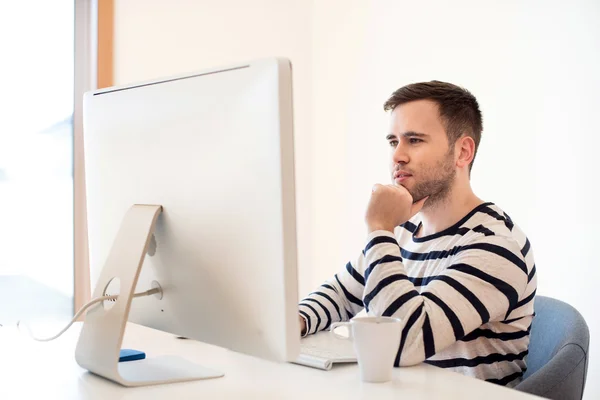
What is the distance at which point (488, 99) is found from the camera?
2.37 metres

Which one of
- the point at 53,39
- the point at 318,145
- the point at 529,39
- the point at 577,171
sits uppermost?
the point at 53,39

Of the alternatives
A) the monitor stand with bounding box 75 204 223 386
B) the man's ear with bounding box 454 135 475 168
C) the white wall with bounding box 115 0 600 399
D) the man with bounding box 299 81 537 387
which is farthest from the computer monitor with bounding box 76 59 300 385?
the white wall with bounding box 115 0 600 399

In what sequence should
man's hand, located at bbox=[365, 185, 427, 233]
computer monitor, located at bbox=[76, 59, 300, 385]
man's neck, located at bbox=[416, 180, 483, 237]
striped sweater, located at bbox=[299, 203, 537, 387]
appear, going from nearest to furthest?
computer monitor, located at bbox=[76, 59, 300, 385] < striped sweater, located at bbox=[299, 203, 537, 387] < man's hand, located at bbox=[365, 185, 427, 233] < man's neck, located at bbox=[416, 180, 483, 237]

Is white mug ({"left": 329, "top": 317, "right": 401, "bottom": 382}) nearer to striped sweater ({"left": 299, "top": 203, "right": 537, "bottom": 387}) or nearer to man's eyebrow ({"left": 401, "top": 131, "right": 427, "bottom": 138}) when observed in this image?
striped sweater ({"left": 299, "top": 203, "right": 537, "bottom": 387})

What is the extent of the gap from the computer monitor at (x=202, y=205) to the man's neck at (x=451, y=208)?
2.34 feet

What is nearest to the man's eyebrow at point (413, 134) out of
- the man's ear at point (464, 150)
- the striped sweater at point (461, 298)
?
the man's ear at point (464, 150)

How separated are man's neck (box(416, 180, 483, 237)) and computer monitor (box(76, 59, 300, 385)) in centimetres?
71

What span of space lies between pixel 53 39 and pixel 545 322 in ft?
7.61

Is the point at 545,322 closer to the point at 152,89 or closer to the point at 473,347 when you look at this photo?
the point at 473,347

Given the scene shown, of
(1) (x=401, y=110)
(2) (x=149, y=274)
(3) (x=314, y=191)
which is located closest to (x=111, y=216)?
(2) (x=149, y=274)

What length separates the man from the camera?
1219 millimetres

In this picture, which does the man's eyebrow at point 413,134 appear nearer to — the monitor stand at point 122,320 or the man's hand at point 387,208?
the man's hand at point 387,208

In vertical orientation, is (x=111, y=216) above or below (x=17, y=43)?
below

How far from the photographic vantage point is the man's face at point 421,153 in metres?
1.50
